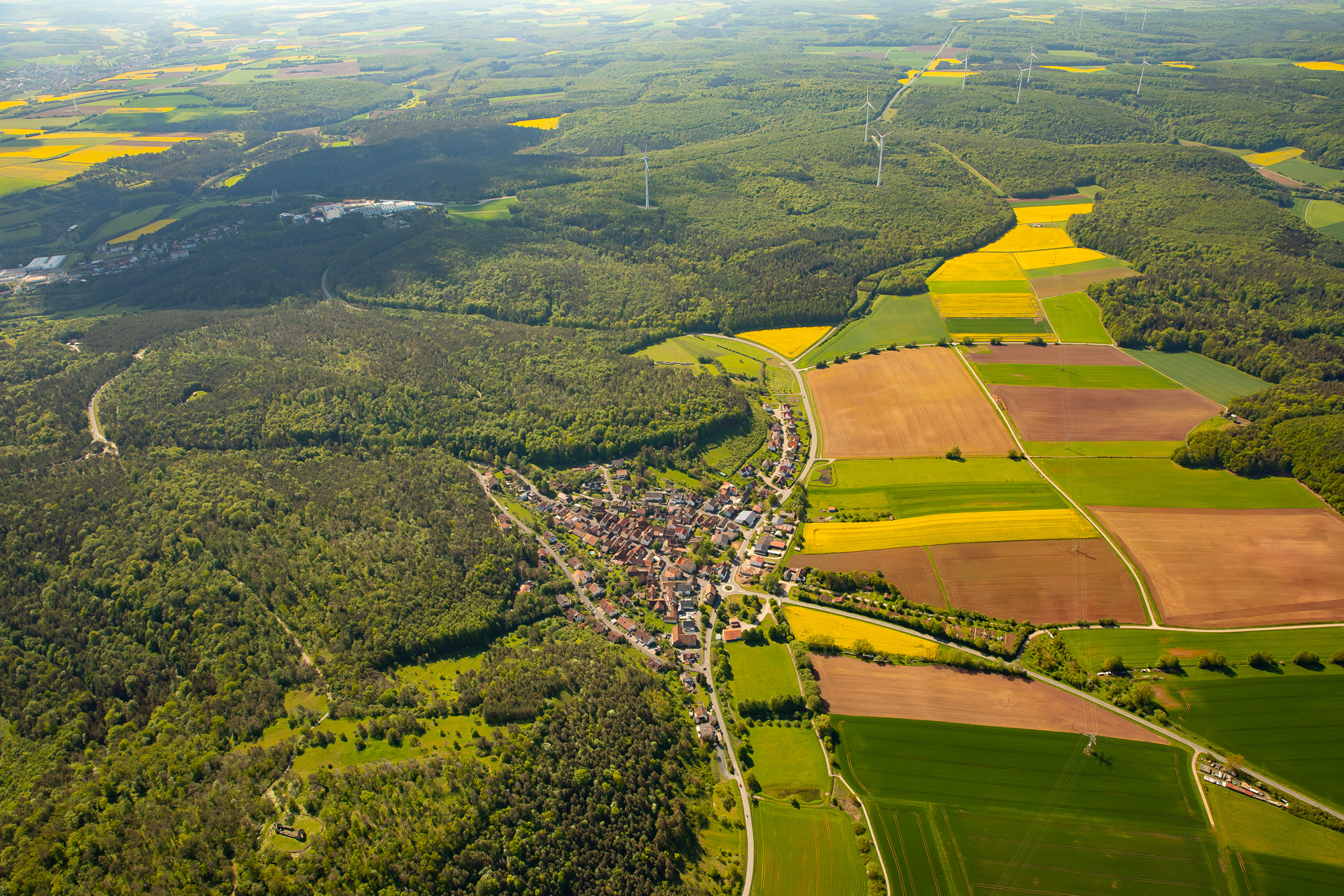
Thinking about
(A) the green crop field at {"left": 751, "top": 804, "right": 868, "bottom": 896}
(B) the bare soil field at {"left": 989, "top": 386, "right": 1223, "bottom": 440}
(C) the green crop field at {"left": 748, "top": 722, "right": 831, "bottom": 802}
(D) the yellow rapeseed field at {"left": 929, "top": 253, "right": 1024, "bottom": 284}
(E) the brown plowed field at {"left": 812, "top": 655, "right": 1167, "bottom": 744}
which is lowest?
(A) the green crop field at {"left": 751, "top": 804, "right": 868, "bottom": 896}

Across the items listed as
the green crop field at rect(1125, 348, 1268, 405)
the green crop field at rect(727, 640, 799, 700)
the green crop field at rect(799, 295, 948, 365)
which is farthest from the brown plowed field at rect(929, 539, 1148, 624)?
the green crop field at rect(799, 295, 948, 365)

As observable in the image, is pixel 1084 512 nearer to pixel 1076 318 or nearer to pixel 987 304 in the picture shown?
Result: pixel 1076 318

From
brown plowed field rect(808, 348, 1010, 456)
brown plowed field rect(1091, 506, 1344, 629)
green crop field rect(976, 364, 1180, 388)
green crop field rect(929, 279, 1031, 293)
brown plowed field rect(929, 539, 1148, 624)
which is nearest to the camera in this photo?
brown plowed field rect(1091, 506, 1344, 629)

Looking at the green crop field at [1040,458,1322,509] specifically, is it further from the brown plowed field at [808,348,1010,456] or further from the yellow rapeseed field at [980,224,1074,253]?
the yellow rapeseed field at [980,224,1074,253]

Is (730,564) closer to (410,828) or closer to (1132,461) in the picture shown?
(410,828)

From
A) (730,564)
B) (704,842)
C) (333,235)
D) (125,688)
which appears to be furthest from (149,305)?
(704,842)

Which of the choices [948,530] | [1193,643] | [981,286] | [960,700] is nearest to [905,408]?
[948,530]

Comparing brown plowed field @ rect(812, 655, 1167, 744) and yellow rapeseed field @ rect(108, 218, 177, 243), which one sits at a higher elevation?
yellow rapeseed field @ rect(108, 218, 177, 243)
